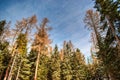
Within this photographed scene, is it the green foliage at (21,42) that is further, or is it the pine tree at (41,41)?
the green foliage at (21,42)

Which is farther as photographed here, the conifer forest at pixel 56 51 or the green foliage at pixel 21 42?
the green foliage at pixel 21 42

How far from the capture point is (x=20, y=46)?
2862 centimetres

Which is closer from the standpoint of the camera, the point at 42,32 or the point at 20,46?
the point at 42,32

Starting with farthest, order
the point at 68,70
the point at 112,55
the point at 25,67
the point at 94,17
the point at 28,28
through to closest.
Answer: the point at 68,70 → the point at 25,67 → the point at 28,28 → the point at 94,17 → the point at 112,55

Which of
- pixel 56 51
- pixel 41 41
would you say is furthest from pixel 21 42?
pixel 56 51

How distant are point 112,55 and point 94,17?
9.59m

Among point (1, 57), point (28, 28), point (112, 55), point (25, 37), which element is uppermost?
Result: point (28, 28)

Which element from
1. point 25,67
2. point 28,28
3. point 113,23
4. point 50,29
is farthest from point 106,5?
point 25,67

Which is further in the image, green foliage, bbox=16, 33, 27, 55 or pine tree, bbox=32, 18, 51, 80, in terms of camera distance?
green foliage, bbox=16, 33, 27, 55

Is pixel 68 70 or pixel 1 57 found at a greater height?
pixel 1 57

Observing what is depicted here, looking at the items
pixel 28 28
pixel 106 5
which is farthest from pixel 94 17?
pixel 28 28

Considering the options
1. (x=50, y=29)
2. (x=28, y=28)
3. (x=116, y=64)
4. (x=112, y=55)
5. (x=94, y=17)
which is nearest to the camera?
(x=116, y=64)

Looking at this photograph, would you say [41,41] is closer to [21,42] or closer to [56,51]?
[21,42]

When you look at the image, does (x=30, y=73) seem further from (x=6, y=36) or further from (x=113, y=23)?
(x=113, y=23)
